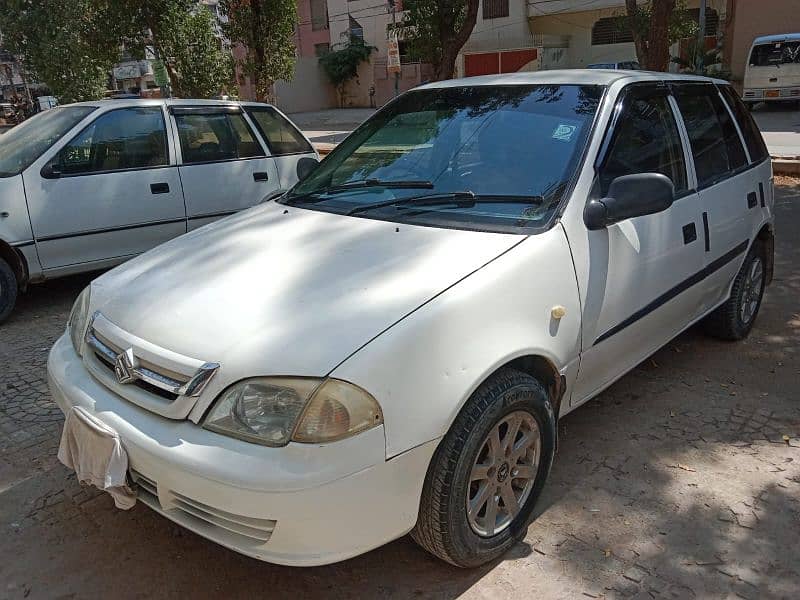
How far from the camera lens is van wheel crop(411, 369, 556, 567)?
2209mm

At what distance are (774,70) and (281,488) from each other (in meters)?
23.3

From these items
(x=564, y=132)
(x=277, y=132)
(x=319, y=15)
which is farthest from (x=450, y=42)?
(x=319, y=15)

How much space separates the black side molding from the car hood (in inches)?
29.8

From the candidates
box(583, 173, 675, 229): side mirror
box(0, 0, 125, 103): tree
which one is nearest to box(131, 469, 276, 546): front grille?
box(583, 173, 675, 229): side mirror

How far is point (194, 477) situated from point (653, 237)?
7.51 feet

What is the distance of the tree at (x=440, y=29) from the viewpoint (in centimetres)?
1333

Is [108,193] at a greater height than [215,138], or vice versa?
[215,138]

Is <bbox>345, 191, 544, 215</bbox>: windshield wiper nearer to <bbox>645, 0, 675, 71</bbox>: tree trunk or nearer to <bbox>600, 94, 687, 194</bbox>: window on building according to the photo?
<bbox>600, 94, 687, 194</bbox>: window on building

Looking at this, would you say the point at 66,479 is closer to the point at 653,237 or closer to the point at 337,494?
the point at 337,494

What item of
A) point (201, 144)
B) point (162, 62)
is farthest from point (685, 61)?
point (201, 144)

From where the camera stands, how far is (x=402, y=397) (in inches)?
80.4

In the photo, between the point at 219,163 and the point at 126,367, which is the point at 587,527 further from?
the point at 219,163

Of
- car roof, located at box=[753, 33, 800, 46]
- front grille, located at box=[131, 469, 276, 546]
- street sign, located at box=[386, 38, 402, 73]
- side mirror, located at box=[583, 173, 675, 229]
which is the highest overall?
street sign, located at box=[386, 38, 402, 73]

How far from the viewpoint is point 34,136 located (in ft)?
18.2
